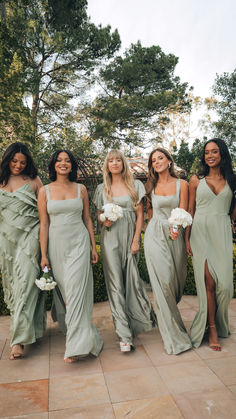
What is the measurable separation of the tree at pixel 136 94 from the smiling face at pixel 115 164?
362 inches

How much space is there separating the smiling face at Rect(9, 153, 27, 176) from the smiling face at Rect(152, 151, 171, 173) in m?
1.48

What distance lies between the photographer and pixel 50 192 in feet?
11.4

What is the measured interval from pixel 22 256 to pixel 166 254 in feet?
5.14

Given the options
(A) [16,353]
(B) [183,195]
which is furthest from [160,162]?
(A) [16,353]

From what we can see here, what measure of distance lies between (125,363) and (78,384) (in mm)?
564

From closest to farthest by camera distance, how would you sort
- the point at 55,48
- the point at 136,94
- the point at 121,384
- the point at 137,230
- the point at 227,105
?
the point at 121,384, the point at 137,230, the point at 55,48, the point at 136,94, the point at 227,105

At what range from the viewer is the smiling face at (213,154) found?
3.56 m

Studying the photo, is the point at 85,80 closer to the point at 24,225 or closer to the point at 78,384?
the point at 24,225

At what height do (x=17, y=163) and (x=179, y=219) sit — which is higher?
(x=17, y=163)

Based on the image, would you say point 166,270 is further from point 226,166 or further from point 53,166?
point 53,166

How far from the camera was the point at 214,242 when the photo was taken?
11.6 ft

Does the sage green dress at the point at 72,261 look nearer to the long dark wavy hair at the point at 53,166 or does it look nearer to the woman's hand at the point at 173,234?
the long dark wavy hair at the point at 53,166

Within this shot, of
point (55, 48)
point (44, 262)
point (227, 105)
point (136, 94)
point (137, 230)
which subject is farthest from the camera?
point (227, 105)

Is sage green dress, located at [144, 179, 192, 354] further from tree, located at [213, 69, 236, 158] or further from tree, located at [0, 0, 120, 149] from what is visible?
tree, located at [213, 69, 236, 158]
